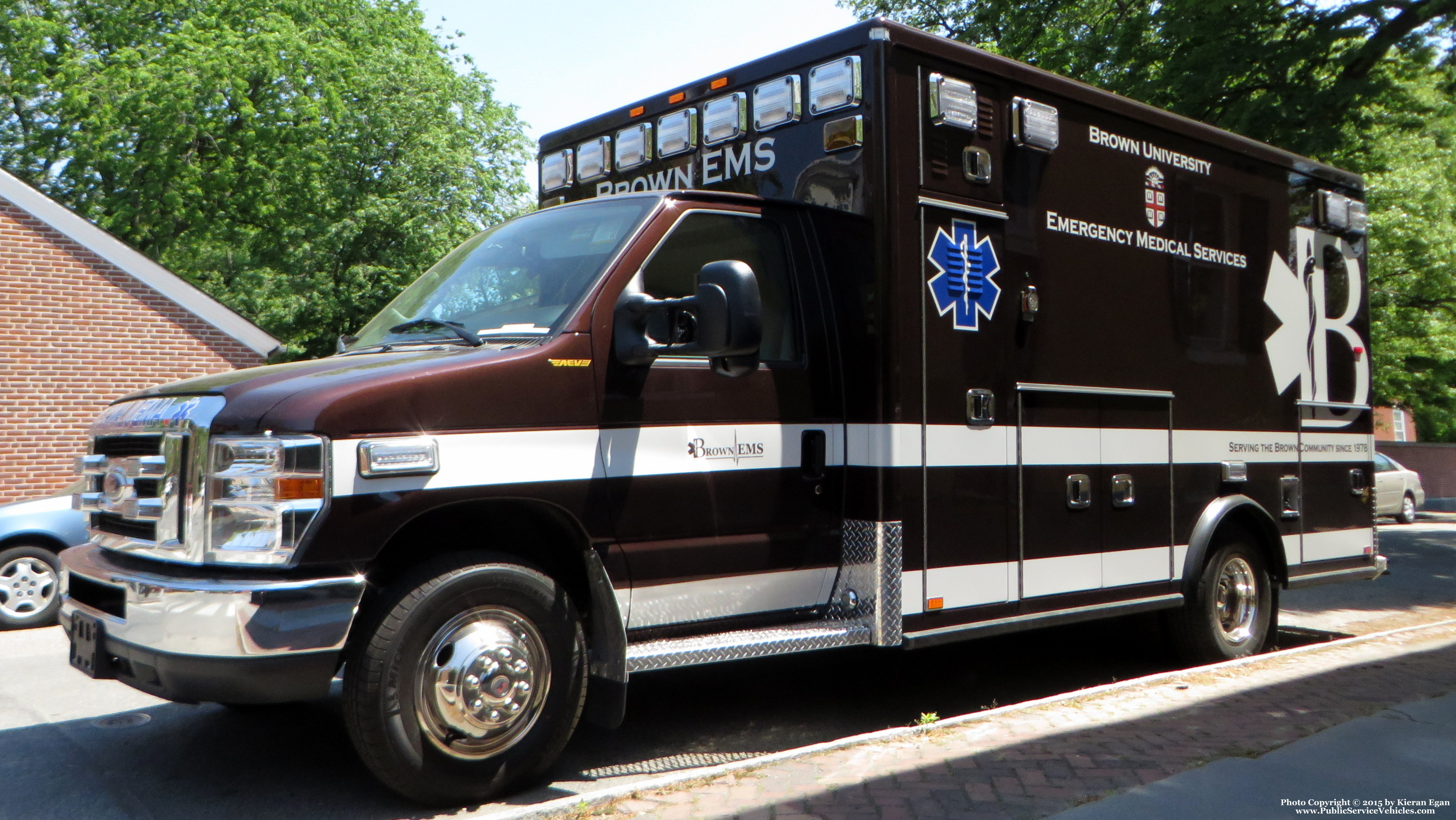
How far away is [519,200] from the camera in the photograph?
31.8 meters

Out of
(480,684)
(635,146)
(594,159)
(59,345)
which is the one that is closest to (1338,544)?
(635,146)

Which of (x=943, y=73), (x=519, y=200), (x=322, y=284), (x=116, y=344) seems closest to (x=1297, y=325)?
(x=943, y=73)

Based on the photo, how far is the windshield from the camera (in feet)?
15.8

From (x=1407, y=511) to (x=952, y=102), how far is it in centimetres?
2314

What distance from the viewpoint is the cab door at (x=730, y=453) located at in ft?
15.6

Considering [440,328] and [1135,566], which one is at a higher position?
[440,328]

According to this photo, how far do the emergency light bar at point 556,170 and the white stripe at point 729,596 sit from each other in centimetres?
288

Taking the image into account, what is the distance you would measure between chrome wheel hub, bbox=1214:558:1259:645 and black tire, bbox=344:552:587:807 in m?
4.47

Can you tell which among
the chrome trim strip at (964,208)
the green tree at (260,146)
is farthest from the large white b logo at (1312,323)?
the green tree at (260,146)

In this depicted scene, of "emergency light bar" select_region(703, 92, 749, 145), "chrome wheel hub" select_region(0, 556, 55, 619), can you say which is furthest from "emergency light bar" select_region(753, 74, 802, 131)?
"chrome wheel hub" select_region(0, 556, 55, 619)

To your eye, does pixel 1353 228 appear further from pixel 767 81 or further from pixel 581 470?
pixel 581 470

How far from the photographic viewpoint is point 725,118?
6000 millimetres

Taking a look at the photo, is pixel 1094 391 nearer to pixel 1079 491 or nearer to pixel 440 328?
pixel 1079 491

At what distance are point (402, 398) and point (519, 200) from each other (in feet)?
93.4
